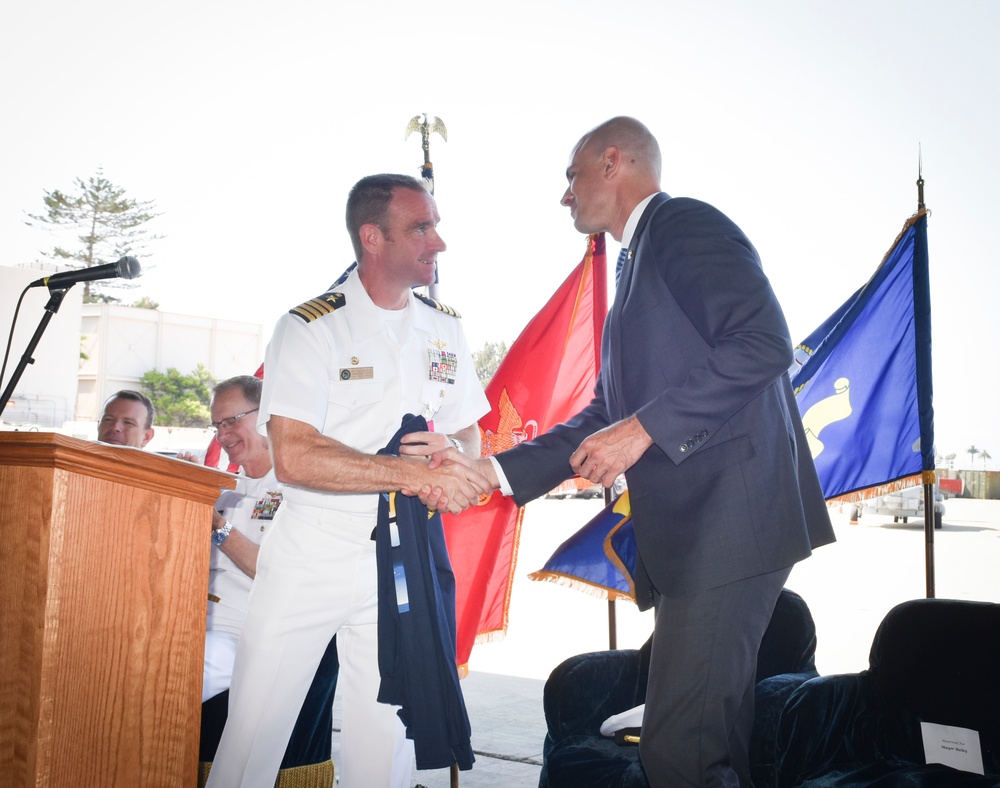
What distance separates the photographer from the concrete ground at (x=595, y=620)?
3.99 m

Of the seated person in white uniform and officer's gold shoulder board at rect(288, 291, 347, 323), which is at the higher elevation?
officer's gold shoulder board at rect(288, 291, 347, 323)

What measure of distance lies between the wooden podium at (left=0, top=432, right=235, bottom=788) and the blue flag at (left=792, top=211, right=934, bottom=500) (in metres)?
2.91

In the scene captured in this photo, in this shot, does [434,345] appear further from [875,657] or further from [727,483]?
[875,657]

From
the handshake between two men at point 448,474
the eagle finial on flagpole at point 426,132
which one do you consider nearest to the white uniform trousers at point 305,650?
the handshake between two men at point 448,474

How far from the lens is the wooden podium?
1.24 meters

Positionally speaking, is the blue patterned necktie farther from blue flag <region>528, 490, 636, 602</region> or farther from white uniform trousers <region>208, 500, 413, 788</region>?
blue flag <region>528, 490, 636, 602</region>

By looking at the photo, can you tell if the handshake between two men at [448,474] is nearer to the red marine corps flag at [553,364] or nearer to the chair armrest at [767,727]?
the chair armrest at [767,727]

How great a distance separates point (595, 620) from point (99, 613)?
6868mm

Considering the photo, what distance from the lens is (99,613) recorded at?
132 centimetres

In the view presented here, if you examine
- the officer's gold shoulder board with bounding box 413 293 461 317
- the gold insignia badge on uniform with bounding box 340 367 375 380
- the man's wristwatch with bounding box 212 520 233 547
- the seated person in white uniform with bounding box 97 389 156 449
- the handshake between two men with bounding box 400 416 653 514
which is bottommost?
the man's wristwatch with bounding box 212 520 233 547

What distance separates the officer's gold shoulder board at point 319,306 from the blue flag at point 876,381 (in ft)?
7.03

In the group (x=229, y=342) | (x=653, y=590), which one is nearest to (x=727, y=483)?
(x=653, y=590)

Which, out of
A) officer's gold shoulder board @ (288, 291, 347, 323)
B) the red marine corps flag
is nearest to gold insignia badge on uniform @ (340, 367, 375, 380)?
officer's gold shoulder board @ (288, 291, 347, 323)

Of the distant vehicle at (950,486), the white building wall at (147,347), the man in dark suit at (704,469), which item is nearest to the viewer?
the man in dark suit at (704,469)
